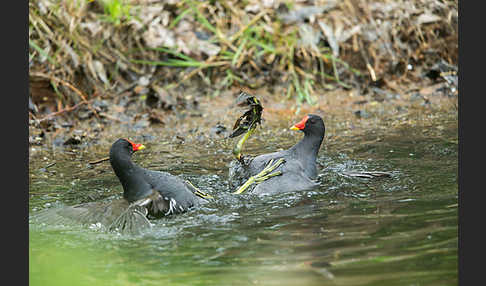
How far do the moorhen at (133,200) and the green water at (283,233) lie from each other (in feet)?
0.41

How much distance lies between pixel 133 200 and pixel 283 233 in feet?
4.33

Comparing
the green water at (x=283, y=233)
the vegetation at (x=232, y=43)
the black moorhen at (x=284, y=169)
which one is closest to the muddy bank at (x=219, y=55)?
the vegetation at (x=232, y=43)

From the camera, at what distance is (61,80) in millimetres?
7746

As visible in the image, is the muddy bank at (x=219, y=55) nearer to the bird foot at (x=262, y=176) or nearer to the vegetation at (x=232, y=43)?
the vegetation at (x=232, y=43)

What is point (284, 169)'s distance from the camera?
5082 millimetres

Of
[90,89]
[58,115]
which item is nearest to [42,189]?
[58,115]

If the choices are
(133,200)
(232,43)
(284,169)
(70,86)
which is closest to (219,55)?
(232,43)

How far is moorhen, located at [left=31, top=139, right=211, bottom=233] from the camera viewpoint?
4312 millimetres

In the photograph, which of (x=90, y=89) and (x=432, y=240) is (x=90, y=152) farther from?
(x=432, y=240)

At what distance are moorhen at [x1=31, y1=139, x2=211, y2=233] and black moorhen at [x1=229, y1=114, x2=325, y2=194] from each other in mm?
482

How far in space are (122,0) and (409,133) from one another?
4.54 metres

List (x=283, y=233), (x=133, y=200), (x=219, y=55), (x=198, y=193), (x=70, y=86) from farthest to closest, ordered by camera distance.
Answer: (x=219, y=55)
(x=70, y=86)
(x=198, y=193)
(x=133, y=200)
(x=283, y=233)

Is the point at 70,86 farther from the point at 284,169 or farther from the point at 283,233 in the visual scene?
the point at 283,233

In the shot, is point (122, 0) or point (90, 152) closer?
point (90, 152)
